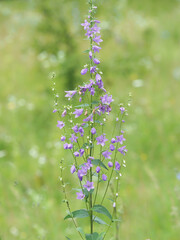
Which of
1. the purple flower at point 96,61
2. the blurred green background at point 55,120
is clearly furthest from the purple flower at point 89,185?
the blurred green background at point 55,120

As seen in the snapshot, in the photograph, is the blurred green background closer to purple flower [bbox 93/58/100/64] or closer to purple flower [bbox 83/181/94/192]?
purple flower [bbox 83/181/94/192]

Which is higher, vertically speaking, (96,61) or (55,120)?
(55,120)

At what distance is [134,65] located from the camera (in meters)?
6.20

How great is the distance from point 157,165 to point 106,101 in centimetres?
290

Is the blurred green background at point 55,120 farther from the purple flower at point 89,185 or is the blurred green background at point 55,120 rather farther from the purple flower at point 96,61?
the purple flower at point 96,61

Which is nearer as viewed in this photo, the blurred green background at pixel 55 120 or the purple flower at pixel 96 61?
the purple flower at pixel 96 61

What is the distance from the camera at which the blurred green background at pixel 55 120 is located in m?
3.44

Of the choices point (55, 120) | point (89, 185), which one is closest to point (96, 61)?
point (89, 185)

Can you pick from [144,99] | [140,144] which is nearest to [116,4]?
[144,99]

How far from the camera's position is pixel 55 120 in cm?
559

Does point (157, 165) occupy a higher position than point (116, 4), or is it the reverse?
point (116, 4)

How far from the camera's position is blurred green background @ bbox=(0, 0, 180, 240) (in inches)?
135

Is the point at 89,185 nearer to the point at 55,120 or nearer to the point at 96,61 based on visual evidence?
Result: the point at 96,61

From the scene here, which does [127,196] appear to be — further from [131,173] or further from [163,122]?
[163,122]
